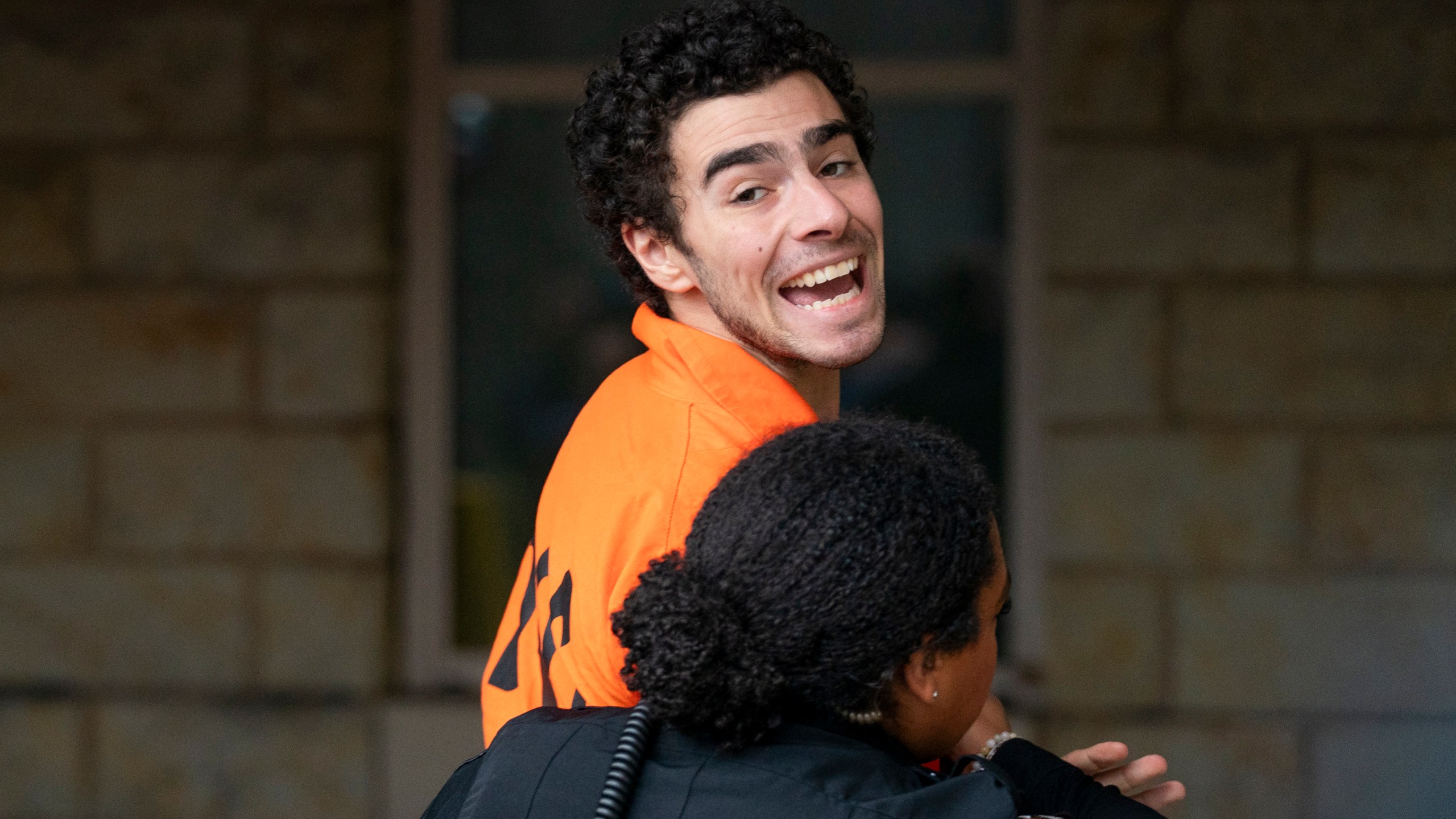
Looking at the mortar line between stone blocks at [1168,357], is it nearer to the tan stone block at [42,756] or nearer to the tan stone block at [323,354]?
the tan stone block at [323,354]

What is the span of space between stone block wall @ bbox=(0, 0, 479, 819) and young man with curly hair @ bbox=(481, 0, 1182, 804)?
2.29 metres

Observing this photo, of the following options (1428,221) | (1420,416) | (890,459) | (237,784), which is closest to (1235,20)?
(1428,221)

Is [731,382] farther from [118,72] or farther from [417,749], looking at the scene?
[118,72]

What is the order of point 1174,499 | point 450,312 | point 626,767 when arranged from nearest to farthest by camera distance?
point 626,767 → point 1174,499 → point 450,312

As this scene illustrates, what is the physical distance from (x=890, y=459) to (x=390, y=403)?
2814 millimetres

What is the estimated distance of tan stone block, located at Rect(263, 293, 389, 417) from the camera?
3795mm

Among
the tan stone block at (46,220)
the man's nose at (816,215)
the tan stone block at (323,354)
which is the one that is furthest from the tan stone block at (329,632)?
the man's nose at (816,215)

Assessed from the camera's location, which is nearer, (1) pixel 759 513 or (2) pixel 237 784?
(1) pixel 759 513

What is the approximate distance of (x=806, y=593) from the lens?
4.03 ft

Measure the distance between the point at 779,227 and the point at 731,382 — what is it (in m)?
0.19

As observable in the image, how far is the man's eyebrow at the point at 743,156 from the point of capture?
1.54 m

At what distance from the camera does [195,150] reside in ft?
12.5

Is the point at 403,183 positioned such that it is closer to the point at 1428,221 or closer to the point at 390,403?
the point at 390,403

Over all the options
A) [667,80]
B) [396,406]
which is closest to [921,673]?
[667,80]
